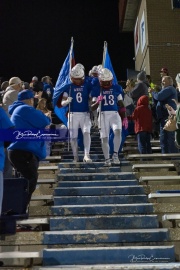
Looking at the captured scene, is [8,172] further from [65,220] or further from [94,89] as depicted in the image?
[94,89]

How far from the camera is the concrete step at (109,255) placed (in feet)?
15.0

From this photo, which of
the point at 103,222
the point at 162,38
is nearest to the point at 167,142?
the point at 103,222

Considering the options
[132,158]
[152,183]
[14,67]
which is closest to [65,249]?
[152,183]

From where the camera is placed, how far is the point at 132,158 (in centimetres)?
818

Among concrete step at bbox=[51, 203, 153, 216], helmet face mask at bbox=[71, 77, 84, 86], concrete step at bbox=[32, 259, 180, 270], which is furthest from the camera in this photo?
helmet face mask at bbox=[71, 77, 84, 86]

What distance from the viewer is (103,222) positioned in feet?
17.5

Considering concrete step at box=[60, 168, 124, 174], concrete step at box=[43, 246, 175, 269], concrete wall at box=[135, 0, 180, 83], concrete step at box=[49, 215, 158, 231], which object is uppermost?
concrete wall at box=[135, 0, 180, 83]

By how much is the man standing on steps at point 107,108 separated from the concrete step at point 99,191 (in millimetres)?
1362

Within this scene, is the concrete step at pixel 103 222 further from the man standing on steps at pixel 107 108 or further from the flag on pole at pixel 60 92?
the flag on pole at pixel 60 92

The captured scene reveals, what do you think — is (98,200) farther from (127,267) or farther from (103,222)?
Answer: (127,267)

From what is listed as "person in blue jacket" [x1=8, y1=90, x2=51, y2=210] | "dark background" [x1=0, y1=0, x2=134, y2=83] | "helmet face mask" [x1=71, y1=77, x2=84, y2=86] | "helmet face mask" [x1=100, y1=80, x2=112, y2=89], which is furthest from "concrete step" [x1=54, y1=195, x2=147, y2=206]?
"dark background" [x1=0, y1=0, x2=134, y2=83]

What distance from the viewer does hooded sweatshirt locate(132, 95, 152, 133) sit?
27.7 feet

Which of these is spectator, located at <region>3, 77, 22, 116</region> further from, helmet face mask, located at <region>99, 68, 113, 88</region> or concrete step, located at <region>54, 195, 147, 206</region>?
concrete step, located at <region>54, 195, 147, 206</region>

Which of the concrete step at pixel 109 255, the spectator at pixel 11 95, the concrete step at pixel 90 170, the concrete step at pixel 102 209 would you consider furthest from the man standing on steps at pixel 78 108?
the concrete step at pixel 109 255
